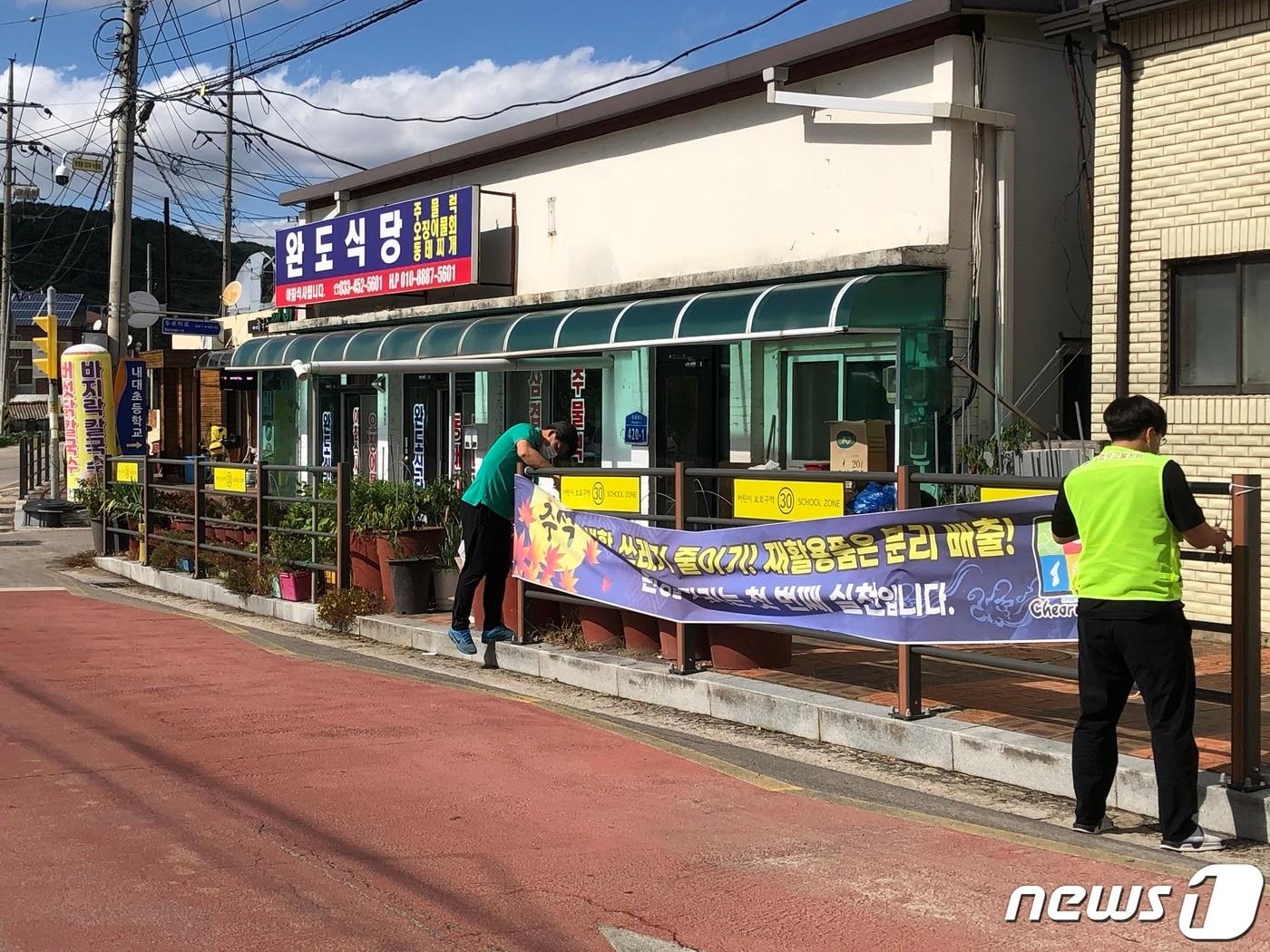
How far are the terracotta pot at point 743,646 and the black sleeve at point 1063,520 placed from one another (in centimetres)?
317

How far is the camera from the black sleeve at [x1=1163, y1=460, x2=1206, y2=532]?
17.9 feet

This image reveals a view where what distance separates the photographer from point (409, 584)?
473 inches

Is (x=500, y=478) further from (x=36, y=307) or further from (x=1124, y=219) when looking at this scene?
(x=36, y=307)

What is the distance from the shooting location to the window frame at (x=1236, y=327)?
1100 centimetres

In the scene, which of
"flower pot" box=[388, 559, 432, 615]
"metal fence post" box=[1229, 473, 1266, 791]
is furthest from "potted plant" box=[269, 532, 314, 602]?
"metal fence post" box=[1229, 473, 1266, 791]

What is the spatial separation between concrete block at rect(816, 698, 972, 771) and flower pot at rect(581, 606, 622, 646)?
7.86ft

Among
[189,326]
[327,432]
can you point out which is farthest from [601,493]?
[189,326]

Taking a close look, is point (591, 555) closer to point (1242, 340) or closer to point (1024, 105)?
point (1242, 340)

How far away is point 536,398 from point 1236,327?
431 inches

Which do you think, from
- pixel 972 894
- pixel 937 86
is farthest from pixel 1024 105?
pixel 972 894

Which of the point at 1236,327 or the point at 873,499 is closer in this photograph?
the point at 873,499

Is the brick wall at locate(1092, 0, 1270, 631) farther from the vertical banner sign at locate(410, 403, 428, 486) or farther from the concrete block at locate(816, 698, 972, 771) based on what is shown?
the vertical banner sign at locate(410, 403, 428, 486)

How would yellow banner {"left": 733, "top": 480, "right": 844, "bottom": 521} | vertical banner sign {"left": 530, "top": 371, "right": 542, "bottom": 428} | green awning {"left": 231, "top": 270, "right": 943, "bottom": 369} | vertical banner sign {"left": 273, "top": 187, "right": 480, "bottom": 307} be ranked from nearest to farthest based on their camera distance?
1. yellow banner {"left": 733, "top": 480, "right": 844, "bottom": 521}
2. green awning {"left": 231, "top": 270, "right": 943, "bottom": 369}
3. vertical banner sign {"left": 530, "top": 371, "right": 542, "bottom": 428}
4. vertical banner sign {"left": 273, "top": 187, "right": 480, "bottom": 307}

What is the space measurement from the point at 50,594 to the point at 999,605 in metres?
11.8
